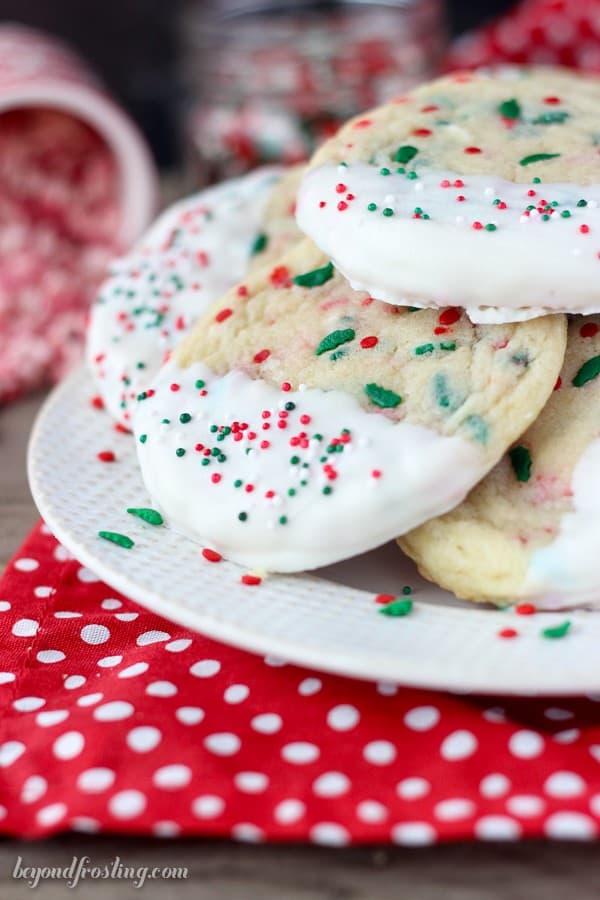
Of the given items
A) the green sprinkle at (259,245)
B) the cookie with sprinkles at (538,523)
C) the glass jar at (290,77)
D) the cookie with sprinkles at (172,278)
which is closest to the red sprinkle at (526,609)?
the cookie with sprinkles at (538,523)

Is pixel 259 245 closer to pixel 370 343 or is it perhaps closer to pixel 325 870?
pixel 370 343

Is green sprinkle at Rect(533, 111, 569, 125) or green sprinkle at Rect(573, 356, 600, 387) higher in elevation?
green sprinkle at Rect(533, 111, 569, 125)

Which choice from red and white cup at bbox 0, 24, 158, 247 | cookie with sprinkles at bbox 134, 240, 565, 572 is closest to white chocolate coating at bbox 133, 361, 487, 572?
cookie with sprinkles at bbox 134, 240, 565, 572

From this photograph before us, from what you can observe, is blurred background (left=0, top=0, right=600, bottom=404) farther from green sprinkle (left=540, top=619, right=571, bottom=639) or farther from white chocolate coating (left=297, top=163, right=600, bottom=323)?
green sprinkle (left=540, top=619, right=571, bottom=639)

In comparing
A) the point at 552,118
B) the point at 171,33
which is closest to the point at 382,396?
the point at 552,118

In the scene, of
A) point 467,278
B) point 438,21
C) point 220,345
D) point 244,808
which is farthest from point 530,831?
point 438,21

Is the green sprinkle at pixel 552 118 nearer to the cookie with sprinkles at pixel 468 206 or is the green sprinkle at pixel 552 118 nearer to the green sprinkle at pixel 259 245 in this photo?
the cookie with sprinkles at pixel 468 206
